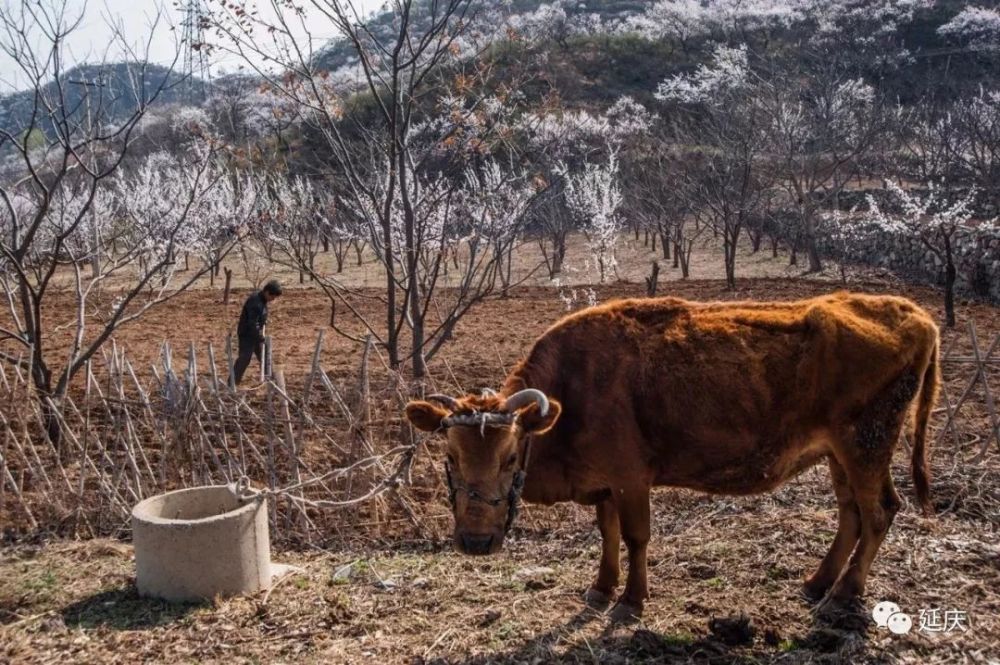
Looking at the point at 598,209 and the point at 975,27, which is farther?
the point at 975,27

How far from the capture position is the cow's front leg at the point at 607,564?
16.0ft

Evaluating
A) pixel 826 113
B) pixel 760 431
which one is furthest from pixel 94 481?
pixel 826 113

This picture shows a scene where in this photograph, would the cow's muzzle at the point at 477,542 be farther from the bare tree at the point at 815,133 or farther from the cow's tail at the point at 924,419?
the bare tree at the point at 815,133

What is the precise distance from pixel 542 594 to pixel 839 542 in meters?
1.77

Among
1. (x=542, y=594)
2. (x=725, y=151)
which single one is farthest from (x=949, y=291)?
(x=725, y=151)

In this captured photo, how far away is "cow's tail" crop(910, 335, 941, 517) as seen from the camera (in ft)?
16.1

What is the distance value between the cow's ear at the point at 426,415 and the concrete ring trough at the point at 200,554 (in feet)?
4.32

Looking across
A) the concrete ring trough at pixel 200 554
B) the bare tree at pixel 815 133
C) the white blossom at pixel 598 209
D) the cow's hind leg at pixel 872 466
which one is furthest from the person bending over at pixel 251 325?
the bare tree at pixel 815 133

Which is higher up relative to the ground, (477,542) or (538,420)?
(538,420)

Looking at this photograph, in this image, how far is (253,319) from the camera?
11375 mm

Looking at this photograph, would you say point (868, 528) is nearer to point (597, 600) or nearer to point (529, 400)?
point (597, 600)

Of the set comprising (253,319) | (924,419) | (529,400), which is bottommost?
(924,419)

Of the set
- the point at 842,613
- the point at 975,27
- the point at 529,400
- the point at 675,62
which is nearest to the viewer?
the point at 529,400

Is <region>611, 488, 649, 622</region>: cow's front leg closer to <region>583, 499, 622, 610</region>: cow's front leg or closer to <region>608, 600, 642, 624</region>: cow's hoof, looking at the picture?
<region>608, 600, 642, 624</region>: cow's hoof
